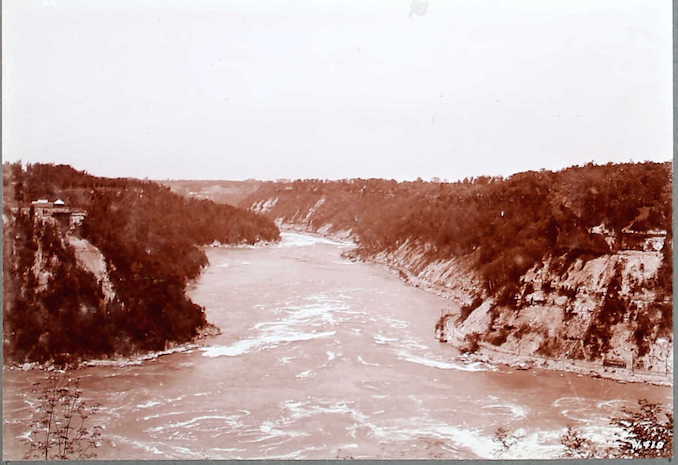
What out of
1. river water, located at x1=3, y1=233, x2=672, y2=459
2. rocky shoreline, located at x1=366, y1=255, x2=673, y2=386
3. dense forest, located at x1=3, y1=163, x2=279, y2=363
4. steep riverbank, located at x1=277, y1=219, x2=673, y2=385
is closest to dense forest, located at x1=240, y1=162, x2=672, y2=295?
steep riverbank, located at x1=277, y1=219, x2=673, y2=385

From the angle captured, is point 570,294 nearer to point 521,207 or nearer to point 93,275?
point 521,207

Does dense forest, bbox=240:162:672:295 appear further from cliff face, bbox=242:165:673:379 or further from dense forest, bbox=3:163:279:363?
dense forest, bbox=3:163:279:363

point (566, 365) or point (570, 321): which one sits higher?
point (570, 321)

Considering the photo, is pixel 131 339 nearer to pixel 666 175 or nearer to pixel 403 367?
pixel 403 367

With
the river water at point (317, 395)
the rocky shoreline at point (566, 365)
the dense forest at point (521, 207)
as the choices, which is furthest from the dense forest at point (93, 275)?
the rocky shoreline at point (566, 365)

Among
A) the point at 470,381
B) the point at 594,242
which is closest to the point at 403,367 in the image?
the point at 470,381

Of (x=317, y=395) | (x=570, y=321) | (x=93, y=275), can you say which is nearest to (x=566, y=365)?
(x=570, y=321)

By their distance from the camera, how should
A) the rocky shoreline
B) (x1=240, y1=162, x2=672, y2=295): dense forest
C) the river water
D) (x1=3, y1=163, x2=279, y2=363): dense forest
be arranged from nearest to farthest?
the river water → (x1=3, y1=163, x2=279, y2=363): dense forest → the rocky shoreline → (x1=240, y1=162, x2=672, y2=295): dense forest
